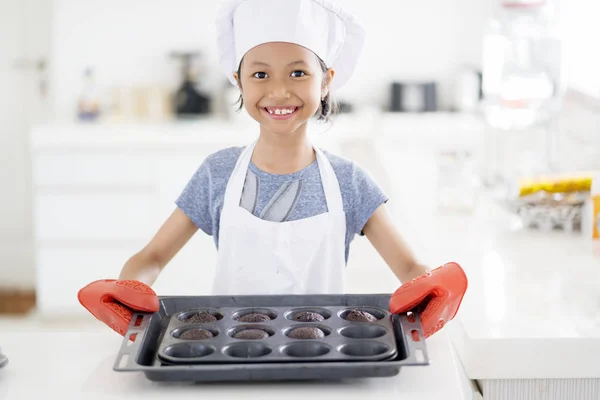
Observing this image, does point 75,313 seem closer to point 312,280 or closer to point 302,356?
point 312,280

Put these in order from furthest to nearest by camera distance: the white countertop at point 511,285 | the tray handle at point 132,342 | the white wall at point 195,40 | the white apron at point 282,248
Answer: the white wall at point 195,40, the white apron at point 282,248, the white countertop at point 511,285, the tray handle at point 132,342

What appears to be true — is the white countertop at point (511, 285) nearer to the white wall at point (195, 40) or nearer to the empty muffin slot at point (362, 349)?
the empty muffin slot at point (362, 349)

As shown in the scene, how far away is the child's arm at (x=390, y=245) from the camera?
1.48m

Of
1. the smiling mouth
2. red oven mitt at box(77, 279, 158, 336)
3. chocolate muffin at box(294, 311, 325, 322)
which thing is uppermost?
the smiling mouth

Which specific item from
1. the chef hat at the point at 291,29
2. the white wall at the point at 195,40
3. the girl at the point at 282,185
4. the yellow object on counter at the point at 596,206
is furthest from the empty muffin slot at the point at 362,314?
the white wall at the point at 195,40

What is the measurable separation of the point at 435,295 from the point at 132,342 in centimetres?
43

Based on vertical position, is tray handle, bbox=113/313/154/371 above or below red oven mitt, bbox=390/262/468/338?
below

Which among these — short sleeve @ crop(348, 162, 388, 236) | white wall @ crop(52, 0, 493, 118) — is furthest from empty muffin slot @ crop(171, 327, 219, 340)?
white wall @ crop(52, 0, 493, 118)

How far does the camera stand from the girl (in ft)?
4.64

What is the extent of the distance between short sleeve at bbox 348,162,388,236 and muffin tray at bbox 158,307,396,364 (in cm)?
30

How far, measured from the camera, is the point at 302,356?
112cm

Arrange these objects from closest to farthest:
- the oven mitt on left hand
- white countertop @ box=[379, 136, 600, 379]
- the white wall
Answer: the oven mitt on left hand → white countertop @ box=[379, 136, 600, 379] → the white wall

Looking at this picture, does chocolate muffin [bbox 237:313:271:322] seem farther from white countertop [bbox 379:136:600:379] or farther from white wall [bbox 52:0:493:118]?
white wall [bbox 52:0:493:118]

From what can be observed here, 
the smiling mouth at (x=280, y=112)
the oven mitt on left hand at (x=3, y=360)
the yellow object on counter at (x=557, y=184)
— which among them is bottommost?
the oven mitt on left hand at (x=3, y=360)
